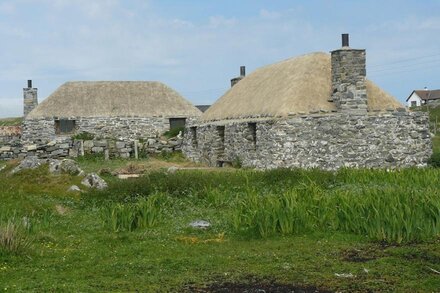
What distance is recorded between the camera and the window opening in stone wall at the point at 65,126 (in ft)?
145

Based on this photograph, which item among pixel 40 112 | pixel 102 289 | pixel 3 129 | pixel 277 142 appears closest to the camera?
pixel 102 289

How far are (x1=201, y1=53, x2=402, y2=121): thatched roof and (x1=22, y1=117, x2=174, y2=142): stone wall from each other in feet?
44.8

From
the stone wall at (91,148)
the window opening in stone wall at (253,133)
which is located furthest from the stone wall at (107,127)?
the window opening in stone wall at (253,133)

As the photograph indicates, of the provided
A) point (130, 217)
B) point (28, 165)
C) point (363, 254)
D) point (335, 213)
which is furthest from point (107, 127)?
point (363, 254)

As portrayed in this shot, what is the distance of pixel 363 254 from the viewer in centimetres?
989

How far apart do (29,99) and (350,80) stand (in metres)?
30.1

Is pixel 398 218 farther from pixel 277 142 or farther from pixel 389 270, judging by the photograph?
pixel 277 142

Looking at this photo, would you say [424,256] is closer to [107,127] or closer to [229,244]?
[229,244]

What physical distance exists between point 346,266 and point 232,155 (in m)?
20.3

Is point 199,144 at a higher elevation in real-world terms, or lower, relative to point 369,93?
lower

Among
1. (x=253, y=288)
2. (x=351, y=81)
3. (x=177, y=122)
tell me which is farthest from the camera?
(x=177, y=122)

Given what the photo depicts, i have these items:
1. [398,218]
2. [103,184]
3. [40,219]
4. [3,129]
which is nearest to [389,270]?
[398,218]

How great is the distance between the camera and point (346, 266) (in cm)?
908

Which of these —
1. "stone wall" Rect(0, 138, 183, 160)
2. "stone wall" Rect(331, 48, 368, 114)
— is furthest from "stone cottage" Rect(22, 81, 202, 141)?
"stone wall" Rect(331, 48, 368, 114)
